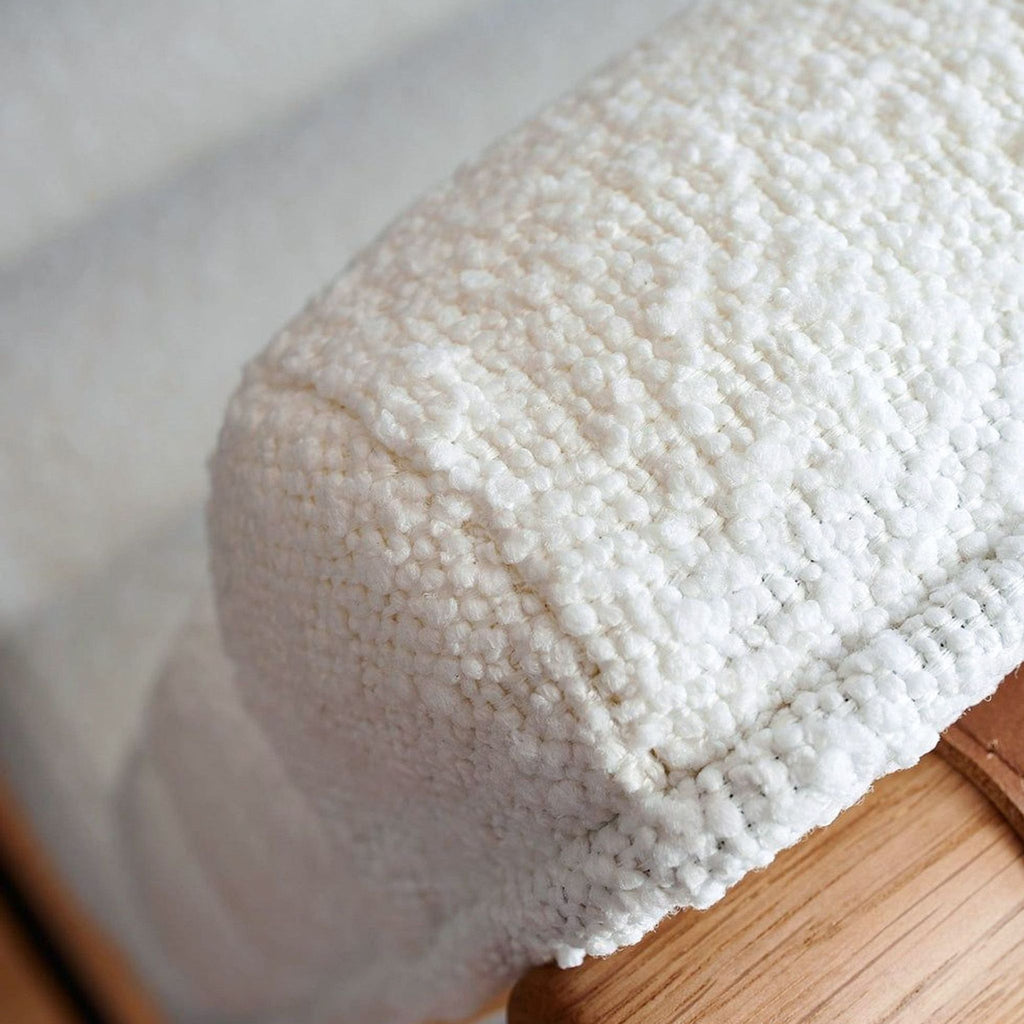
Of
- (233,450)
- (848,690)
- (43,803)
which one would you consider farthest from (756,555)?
(43,803)

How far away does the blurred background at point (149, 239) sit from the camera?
1.42 ft

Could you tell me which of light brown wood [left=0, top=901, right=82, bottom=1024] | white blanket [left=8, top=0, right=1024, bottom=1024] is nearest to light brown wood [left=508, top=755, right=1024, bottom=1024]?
white blanket [left=8, top=0, right=1024, bottom=1024]

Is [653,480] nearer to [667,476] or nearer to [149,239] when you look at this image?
[667,476]

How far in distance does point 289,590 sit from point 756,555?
113 mm

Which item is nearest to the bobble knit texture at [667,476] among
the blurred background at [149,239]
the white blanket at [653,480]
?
the white blanket at [653,480]

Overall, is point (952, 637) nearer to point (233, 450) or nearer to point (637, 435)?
point (637, 435)

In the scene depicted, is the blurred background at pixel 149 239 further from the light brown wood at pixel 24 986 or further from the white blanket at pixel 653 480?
the light brown wood at pixel 24 986

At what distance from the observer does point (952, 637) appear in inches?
8.7

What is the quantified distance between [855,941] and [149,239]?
40 cm

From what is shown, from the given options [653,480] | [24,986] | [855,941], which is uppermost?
[653,480]

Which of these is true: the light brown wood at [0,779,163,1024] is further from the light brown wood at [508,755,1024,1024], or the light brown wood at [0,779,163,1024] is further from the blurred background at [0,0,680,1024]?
the light brown wood at [508,755,1024,1024]

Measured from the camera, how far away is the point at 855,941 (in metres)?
0.25

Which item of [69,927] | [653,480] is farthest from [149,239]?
[69,927]

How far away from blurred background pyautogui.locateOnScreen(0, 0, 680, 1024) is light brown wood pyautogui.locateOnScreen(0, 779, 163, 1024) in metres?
0.15
